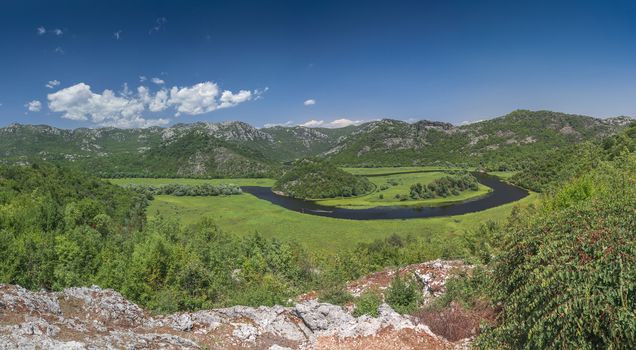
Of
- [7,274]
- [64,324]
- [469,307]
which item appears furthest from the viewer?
[7,274]

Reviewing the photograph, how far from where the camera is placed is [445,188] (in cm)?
14788

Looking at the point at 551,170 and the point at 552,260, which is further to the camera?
the point at 551,170

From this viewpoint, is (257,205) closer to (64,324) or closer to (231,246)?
(231,246)

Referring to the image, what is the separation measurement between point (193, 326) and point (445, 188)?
144601mm

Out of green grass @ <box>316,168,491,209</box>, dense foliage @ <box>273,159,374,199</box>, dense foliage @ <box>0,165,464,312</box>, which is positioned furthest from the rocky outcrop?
dense foliage @ <box>273,159,374,199</box>

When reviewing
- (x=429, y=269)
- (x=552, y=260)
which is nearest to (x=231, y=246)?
(x=429, y=269)

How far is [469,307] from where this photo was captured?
17.3 meters

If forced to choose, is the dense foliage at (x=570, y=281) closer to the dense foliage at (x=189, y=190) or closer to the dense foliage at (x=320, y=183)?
the dense foliage at (x=320, y=183)

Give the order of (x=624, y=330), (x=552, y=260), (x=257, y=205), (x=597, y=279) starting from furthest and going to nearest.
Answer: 1. (x=257, y=205)
2. (x=552, y=260)
3. (x=597, y=279)
4. (x=624, y=330)

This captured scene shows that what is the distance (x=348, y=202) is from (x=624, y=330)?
133m

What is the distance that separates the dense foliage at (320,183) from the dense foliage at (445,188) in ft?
94.5

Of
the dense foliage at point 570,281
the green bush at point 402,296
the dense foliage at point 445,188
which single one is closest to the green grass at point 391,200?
the dense foliage at point 445,188

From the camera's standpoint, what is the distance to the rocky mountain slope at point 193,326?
1273 centimetres

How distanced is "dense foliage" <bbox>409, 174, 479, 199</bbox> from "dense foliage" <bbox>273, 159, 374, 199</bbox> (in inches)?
1135
